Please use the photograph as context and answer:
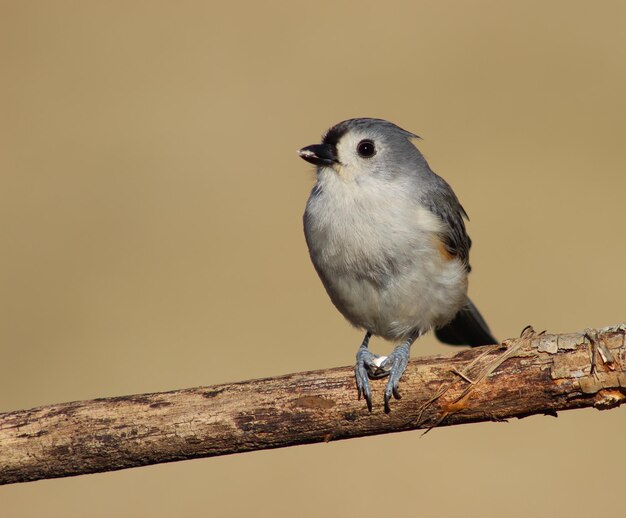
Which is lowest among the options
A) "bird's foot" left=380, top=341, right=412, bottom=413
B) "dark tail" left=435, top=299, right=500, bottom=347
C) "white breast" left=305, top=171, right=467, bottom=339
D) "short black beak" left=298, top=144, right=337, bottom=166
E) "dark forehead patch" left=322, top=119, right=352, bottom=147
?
"dark tail" left=435, top=299, right=500, bottom=347

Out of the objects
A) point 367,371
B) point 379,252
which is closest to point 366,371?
point 367,371

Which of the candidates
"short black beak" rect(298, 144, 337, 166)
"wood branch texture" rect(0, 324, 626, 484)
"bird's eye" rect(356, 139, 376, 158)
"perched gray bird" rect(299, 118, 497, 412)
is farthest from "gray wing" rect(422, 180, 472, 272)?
"wood branch texture" rect(0, 324, 626, 484)

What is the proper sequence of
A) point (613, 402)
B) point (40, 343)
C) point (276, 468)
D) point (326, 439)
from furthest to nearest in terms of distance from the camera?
1. point (40, 343)
2. point (276, 468)
3. point (326, 439)
4. point (613, 402)

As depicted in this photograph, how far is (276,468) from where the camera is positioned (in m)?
6.95

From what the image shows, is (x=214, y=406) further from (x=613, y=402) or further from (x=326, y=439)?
(x=613, y=402)

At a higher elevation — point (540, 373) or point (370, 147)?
point (370, 147)

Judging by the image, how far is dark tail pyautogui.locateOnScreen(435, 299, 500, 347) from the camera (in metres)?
5.25

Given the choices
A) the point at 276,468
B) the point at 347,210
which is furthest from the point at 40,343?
the point at 347,210

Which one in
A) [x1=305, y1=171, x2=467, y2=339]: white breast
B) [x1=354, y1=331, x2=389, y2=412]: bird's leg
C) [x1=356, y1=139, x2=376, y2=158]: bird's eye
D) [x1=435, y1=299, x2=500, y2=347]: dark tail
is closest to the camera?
[x1=354, y1=331, x2=389, y2=412]: bird's leg

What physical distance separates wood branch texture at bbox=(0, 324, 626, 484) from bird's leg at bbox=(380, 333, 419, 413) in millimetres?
39

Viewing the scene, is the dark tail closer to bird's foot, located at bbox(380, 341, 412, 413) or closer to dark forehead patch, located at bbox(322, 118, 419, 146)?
bird's foot, located at bbox(380, 341, 412, 413)

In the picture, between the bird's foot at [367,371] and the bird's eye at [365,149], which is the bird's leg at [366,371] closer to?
the bird's foot at [367,371]

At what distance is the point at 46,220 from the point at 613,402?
6.88m

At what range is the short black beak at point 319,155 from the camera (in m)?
4.34
